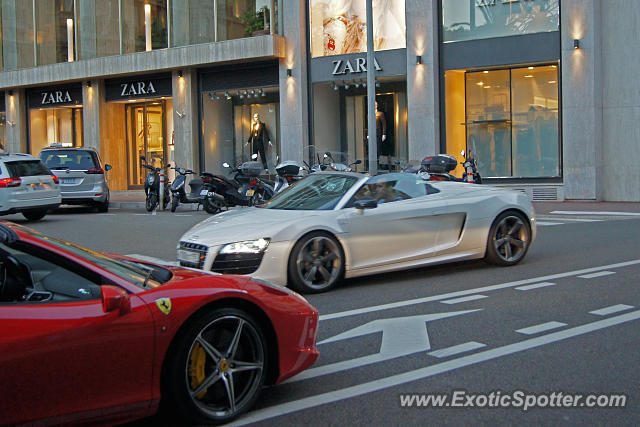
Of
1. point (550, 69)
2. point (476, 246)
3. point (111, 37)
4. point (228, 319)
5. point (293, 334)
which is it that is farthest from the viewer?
point (111, 37)

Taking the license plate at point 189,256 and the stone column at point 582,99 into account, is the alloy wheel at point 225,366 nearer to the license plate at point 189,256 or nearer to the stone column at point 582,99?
the license plate at point 189,256

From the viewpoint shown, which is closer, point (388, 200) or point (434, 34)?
point (388, 200)

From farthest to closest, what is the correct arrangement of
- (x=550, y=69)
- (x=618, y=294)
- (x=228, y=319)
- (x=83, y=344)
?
(x=550, y=69)
(x=618, y=294)
(x=228, y=319)
(x=83, y=344)

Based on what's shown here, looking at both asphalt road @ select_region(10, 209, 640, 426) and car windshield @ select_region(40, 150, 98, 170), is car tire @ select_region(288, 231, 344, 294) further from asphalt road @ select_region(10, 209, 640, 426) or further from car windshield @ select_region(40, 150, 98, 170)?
car windshield @ select_region(40, 150, 98, 170)

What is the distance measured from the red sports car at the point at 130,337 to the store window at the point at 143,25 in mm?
27114

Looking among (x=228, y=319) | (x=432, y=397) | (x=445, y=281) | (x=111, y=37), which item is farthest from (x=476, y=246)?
(x=111, y=37)

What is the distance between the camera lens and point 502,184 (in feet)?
75.1

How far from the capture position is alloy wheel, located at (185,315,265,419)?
3939mm

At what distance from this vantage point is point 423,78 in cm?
2352

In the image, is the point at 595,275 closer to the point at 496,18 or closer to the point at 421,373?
the point at 421,373

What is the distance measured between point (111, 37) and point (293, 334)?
29903mm

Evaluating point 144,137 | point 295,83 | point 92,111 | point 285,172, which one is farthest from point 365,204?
point 92,111

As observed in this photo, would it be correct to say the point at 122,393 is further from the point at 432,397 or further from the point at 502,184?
the point at 502,184

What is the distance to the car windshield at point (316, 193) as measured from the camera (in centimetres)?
860
